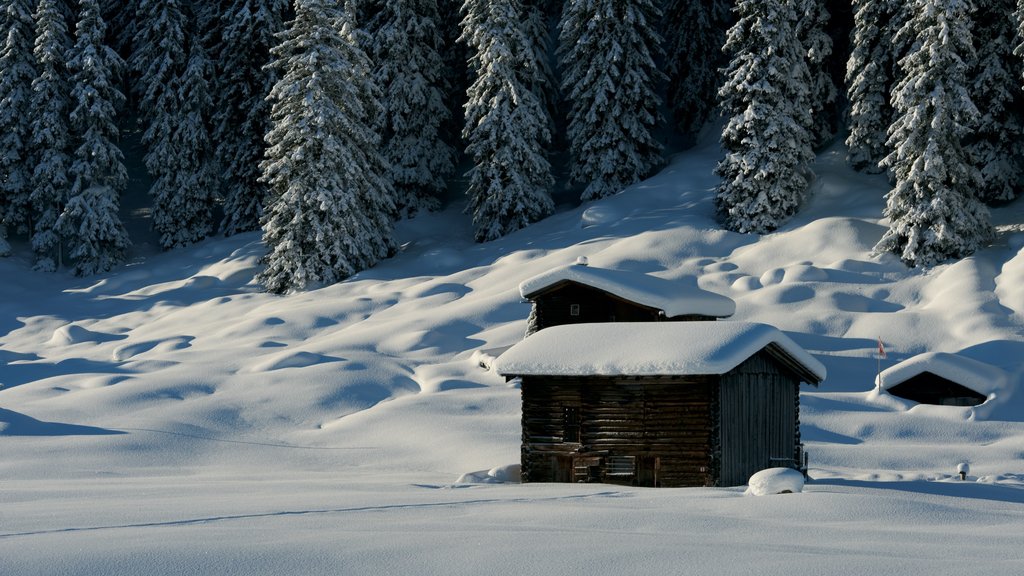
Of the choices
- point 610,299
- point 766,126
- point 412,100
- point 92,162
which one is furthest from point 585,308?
point 92,162

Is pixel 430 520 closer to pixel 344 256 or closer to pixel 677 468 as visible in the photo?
pixel 677 468

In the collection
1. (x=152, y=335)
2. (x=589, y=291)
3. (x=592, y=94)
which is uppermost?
(x=592, y=94)

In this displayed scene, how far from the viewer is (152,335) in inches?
1652

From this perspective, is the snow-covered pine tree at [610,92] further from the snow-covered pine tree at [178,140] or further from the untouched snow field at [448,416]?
the snow-covered pine tree at [178,140]

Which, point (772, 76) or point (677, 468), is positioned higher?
point (772, 76)

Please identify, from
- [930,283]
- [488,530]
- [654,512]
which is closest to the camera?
[488,530]

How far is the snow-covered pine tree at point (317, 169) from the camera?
45.5 metres

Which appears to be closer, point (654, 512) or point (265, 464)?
point (654, 512)

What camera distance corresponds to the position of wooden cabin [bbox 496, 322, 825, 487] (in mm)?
22375

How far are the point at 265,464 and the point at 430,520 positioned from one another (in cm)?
1287

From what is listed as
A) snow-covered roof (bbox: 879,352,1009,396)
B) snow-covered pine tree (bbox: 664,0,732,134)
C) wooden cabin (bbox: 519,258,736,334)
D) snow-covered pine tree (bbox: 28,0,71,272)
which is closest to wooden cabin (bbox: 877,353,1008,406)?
snow-covered roof (bbox: 879,352,1009,396)

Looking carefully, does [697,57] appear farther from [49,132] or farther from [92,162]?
[49,132]

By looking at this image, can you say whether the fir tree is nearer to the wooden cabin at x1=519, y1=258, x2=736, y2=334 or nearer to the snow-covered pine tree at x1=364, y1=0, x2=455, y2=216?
the snow-covered pine tree at x1=364, y1=0, x2=455, y2=216

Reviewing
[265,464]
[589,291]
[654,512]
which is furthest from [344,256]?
[654,512]
